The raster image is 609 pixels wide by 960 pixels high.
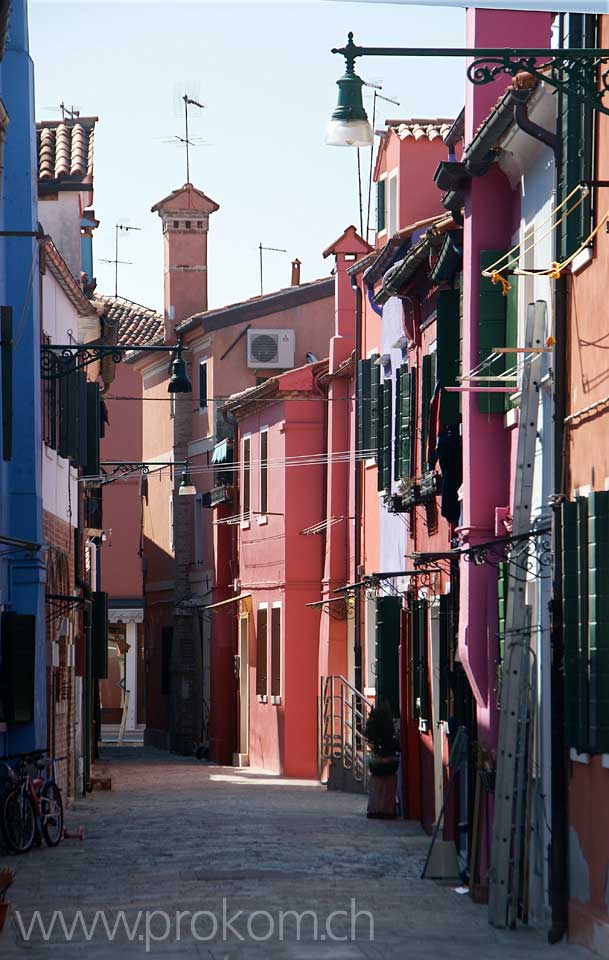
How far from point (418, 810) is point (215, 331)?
2167 cm

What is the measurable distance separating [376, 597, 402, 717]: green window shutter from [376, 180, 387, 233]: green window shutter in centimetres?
647

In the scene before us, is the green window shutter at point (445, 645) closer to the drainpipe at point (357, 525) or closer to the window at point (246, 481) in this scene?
the drainpipe at point (357, 525)

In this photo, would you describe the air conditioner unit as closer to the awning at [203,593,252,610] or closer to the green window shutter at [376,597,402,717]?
the awning at [203,593,252,610]

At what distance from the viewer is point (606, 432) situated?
484 inches

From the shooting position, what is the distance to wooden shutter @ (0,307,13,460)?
20906mm

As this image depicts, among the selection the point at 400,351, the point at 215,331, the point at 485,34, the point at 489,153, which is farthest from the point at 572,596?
the point at 215,331

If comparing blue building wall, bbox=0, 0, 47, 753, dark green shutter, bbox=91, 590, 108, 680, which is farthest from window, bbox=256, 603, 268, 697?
blue building wall, bbox=0, 0, 47, 753

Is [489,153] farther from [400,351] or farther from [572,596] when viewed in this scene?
[400,351]

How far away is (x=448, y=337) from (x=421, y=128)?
834 cm

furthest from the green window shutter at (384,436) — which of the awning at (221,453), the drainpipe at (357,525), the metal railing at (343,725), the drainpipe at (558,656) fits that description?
A: the awning at (221,453)

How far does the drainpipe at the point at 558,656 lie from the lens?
13.2 m

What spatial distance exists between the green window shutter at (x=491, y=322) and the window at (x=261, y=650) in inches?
851

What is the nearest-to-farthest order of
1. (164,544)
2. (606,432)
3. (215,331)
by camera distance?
1. (606,432)
2. (215,331)
3. (164,544)

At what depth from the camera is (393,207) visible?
27.7 metres
